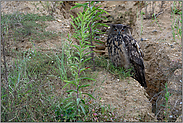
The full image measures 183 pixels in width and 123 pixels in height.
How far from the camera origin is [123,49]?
363cm

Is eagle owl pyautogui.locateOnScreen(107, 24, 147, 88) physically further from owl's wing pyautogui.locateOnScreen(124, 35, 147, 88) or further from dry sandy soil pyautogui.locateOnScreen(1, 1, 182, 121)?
dry sandy soil pyautogui.locateOnScreen(1, 1, 182, 121)

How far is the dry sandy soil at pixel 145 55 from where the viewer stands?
9.11 ft

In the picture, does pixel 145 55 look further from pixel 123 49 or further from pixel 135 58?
pixel 123 49

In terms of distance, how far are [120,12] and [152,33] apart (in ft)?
3.96

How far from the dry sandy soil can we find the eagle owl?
0.46 meters

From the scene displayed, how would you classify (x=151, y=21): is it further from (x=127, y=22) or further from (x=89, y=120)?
(x=89, y=120)

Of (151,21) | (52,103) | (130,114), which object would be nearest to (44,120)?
(52,103)

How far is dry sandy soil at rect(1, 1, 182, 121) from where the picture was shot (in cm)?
278

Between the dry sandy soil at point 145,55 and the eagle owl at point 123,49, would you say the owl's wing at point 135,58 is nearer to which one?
the eagle owl at point 123,49

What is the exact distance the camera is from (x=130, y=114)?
2553 mm

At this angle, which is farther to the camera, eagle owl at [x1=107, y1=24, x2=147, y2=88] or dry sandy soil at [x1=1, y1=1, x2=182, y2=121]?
eagle owl at [x1=107, y1=24, x2=147, y2=88]

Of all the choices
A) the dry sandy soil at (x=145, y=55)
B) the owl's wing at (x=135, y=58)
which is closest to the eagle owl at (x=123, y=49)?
the owl's wing at (x=135, y=58)

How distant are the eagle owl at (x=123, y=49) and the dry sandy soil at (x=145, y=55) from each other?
463 millimetres

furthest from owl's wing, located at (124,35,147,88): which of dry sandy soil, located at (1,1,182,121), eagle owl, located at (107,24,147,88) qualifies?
dry sandy soil, located at (1,1,182,121)
